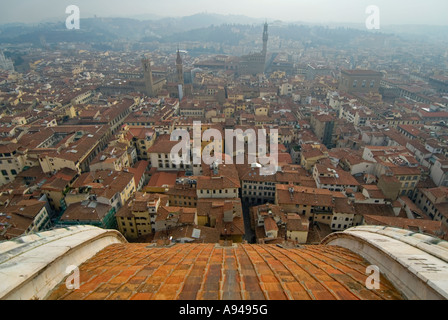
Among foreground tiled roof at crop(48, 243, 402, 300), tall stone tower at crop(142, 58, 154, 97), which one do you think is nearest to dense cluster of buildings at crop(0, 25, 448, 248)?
tall stone tower at crop(142, 58, 154, 97)

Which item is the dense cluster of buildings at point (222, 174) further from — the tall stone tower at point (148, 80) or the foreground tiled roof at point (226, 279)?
the foreground tiled roof at point (226, 279)

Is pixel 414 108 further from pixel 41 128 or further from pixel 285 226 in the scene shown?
pixel 41 128

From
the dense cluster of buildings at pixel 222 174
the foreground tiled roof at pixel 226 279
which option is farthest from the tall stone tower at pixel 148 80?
the foreground tiled roof at pixel 226 279

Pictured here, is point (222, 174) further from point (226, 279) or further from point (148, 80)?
point (148, 80)

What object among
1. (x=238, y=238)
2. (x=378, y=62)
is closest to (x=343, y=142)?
(x=238, y=238)

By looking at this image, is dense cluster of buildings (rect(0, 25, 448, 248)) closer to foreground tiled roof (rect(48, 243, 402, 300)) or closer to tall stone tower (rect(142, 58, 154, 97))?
tall stone tower (rect(142, 58, 154, 97))
